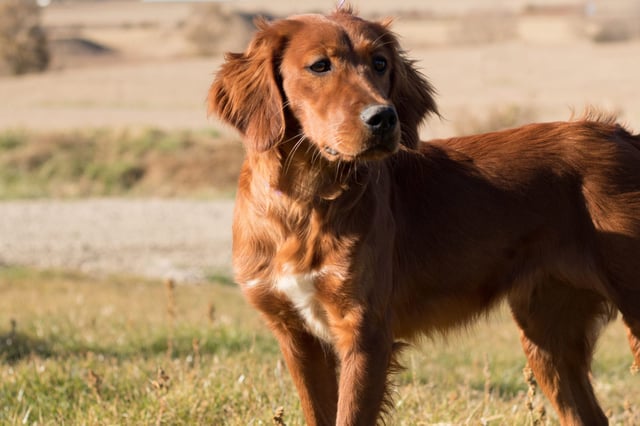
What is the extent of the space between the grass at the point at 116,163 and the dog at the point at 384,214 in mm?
19593

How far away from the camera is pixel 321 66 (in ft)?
13.4

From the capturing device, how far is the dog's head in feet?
12.6

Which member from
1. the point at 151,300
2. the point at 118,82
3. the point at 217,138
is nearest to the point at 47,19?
the point at 118,82

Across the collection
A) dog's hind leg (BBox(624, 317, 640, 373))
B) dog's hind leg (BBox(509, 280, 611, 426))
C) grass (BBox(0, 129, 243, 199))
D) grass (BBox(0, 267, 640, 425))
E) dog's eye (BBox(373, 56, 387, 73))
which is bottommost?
grass (BBox(0, 129, 243, 199))

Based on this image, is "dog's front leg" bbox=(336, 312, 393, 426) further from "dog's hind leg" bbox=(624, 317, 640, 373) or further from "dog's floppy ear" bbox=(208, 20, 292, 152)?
"dog's hind leg" bbox=(624, 317, 640, 373)

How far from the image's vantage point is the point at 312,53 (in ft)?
13.4

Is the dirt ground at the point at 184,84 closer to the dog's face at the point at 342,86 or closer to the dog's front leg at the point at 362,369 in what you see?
the dog's face at the point at 342,86

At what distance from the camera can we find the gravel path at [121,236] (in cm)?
1716

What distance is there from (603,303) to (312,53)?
2011 millimetres

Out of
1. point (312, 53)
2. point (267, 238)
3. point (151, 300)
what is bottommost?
point (151, 300)

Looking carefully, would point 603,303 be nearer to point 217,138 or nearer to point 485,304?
point 485,304

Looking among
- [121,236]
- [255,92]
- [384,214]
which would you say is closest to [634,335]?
[384,214]

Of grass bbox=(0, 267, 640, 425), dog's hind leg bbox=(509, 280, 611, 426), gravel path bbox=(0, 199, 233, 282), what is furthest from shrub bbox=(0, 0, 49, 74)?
dog's hind leg bbox=(509, 280, 611, 426)

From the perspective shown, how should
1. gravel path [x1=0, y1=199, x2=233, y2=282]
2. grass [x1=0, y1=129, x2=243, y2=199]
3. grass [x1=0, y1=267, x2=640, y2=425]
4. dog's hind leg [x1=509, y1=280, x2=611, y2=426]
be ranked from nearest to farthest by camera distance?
grass [x1=0, y1=267, x2=640, y2=425], dog's hind leg [x1=509, y1=280, x2=611, y2=426], gravel path [x1=0, y1=199, x2=233, y2=282], grass [x1=0, y1=129, x2=243, y2=199]
